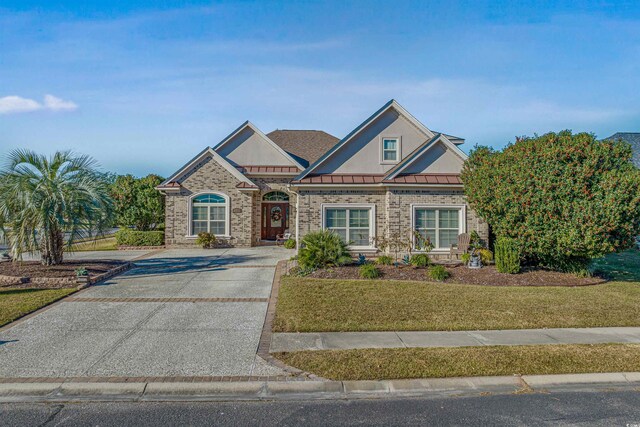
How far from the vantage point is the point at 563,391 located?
19.1 ft

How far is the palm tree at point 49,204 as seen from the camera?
13.1 meters

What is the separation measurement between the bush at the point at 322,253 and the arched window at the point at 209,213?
358 inches

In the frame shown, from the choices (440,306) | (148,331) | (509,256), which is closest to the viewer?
(148,331)

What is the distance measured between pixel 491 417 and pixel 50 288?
11.5 metres

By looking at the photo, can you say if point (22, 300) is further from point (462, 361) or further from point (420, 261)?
point (420, 261)

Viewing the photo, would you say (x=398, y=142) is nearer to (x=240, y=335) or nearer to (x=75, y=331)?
(x=240, y=335)

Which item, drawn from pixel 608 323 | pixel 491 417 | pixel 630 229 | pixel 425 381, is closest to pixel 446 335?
pixel 425 381

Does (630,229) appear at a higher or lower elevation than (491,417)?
higher

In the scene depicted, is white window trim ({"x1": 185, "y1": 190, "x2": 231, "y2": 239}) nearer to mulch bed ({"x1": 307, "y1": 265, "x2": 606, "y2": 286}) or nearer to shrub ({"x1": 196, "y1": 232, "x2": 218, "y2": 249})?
shrub ({"x1": 196, "y1": 232, "x2": 218, "y2": 249})

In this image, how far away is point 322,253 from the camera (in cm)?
1411

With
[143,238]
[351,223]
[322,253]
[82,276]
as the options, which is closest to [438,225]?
[351,223]

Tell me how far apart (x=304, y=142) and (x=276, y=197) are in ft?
17.8

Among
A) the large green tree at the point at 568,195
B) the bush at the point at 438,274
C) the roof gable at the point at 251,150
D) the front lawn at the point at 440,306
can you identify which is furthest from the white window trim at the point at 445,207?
the roof gable at the point at 251,150

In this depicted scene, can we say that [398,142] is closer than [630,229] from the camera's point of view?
No
